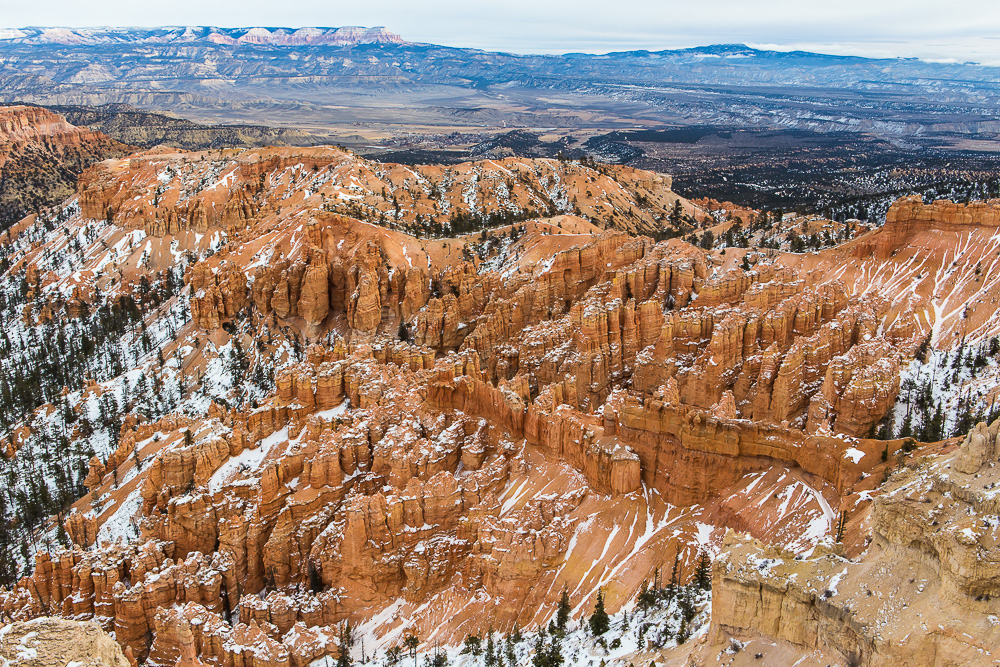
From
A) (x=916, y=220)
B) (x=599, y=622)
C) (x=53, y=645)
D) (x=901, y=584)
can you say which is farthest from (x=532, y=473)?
(x=916, y=220)

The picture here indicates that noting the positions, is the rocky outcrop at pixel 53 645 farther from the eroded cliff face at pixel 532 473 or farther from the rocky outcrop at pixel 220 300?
the rocky outcrop at pixel 220 300

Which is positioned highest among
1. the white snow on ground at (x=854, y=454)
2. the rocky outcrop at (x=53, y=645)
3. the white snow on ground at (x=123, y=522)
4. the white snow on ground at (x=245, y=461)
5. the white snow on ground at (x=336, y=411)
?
the rocky outcrop at (x=53, y=645)

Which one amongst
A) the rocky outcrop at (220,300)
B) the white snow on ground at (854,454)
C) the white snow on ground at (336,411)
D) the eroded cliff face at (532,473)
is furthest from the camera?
the rocky outcrop at (220,300)

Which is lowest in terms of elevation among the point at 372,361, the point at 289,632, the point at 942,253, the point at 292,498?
the point at 289,632

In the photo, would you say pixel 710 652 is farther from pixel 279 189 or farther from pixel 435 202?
pixel 279 189

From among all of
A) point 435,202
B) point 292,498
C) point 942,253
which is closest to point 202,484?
point 292,498

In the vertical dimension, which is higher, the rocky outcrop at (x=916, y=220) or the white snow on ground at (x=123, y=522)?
the rocky outcrop at (x=916, y=220)

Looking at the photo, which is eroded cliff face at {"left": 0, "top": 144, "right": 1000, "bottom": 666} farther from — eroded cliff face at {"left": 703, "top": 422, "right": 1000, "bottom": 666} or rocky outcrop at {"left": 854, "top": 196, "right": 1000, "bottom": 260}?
rocky outcrop at {"left": 854, "top": 196, "right": 1000, "bottom": 260}

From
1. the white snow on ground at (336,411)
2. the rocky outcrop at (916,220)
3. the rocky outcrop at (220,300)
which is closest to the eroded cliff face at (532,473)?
the white snow on ground at (336,411)

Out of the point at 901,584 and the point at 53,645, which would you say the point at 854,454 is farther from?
the point at 53,645
